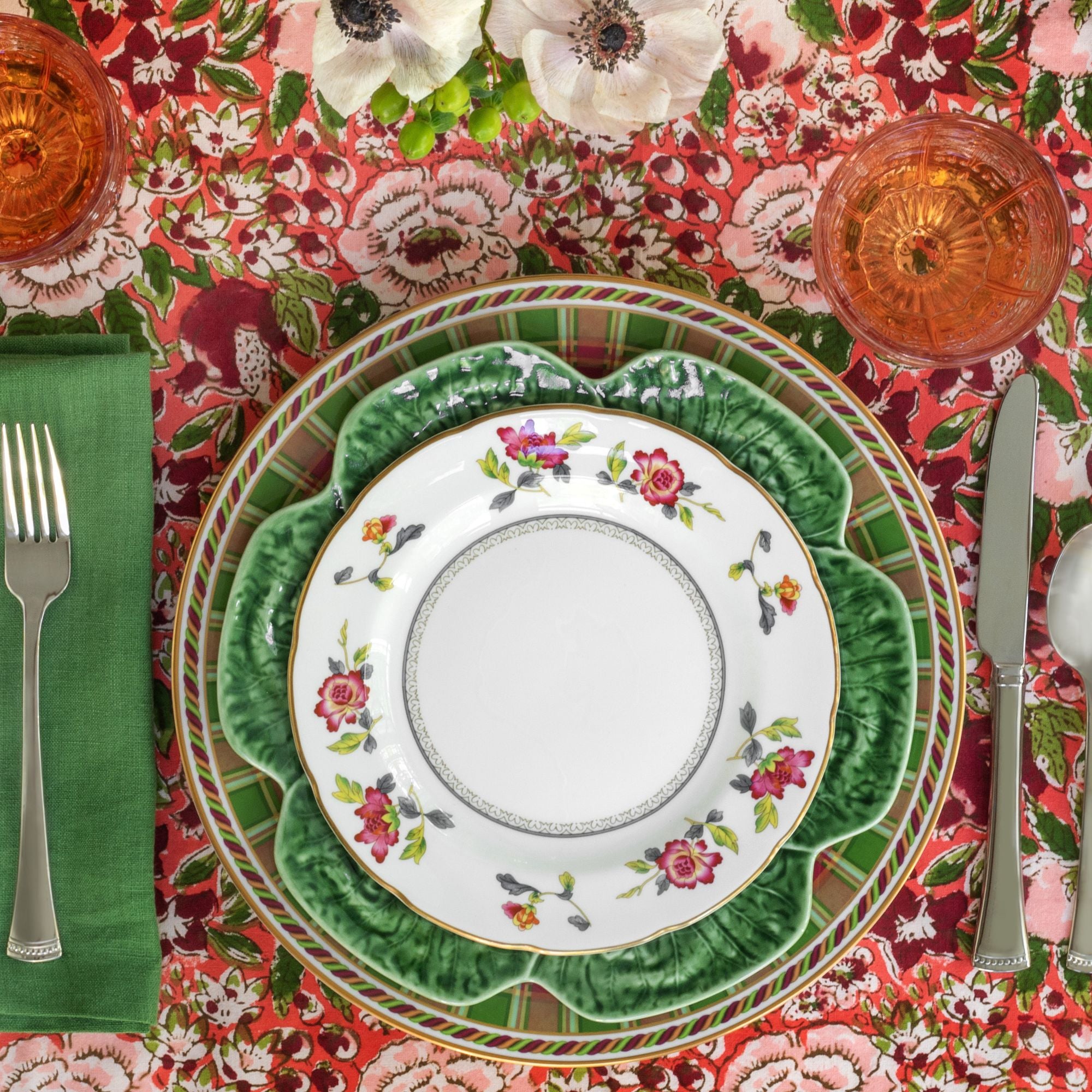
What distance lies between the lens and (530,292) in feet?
2.40

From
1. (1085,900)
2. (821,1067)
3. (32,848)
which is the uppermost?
(32,848)

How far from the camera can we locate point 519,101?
0.64 m

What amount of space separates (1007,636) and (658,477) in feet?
1.11

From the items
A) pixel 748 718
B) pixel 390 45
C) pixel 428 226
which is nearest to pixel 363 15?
Answer: pixel 390 45

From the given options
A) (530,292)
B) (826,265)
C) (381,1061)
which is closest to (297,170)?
(530,292)

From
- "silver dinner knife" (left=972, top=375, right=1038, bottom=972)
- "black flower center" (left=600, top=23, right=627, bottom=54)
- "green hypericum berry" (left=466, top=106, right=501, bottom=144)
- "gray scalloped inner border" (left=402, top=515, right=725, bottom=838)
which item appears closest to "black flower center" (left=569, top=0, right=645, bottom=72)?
"black flower center" (left=600, top=23, right=627, bottom=54)

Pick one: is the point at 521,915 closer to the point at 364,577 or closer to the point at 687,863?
the point at 687,863

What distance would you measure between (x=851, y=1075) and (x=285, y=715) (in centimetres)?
60

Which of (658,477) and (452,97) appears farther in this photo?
(658,477)

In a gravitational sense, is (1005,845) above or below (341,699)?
below

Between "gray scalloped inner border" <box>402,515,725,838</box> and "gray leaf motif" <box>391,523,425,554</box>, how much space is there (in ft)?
0.13

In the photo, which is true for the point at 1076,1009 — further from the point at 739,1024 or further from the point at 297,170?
the point at 297,170

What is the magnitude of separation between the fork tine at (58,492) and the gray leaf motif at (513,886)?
0.47 meters

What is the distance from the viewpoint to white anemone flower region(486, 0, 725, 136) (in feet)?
1.86
